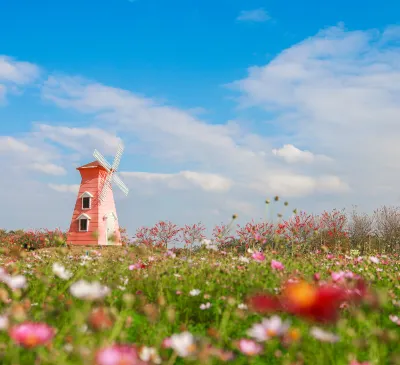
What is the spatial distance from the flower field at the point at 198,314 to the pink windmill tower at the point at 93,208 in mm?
15479

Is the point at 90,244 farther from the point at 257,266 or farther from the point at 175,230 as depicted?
the point at 257,266

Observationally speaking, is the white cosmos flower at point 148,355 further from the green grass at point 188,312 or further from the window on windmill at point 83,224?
the window on windmill at point 83,224

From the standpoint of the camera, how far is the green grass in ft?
10.2

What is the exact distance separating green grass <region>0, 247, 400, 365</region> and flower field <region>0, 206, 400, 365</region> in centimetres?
1

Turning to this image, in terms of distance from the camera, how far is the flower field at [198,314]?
2.25 m

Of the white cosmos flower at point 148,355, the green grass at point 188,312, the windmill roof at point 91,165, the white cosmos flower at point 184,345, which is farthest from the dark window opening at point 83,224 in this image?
the white cosmos flower at point 184,345

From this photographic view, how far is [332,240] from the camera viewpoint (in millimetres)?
20812

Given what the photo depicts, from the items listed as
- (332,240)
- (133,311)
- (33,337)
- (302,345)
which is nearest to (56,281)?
(133,311)

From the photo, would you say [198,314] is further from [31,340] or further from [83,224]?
[83,224]

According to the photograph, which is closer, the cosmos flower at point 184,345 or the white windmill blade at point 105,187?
the cosmos flower at point 184,345

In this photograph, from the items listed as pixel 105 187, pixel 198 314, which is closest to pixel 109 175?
pixel 105 187

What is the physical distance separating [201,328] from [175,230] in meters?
20.9

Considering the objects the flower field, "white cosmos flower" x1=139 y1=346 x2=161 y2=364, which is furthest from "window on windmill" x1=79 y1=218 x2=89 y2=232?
"white cosmos flower" x1=139 y1=346 x2=161 y2=364

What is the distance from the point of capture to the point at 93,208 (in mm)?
23578
